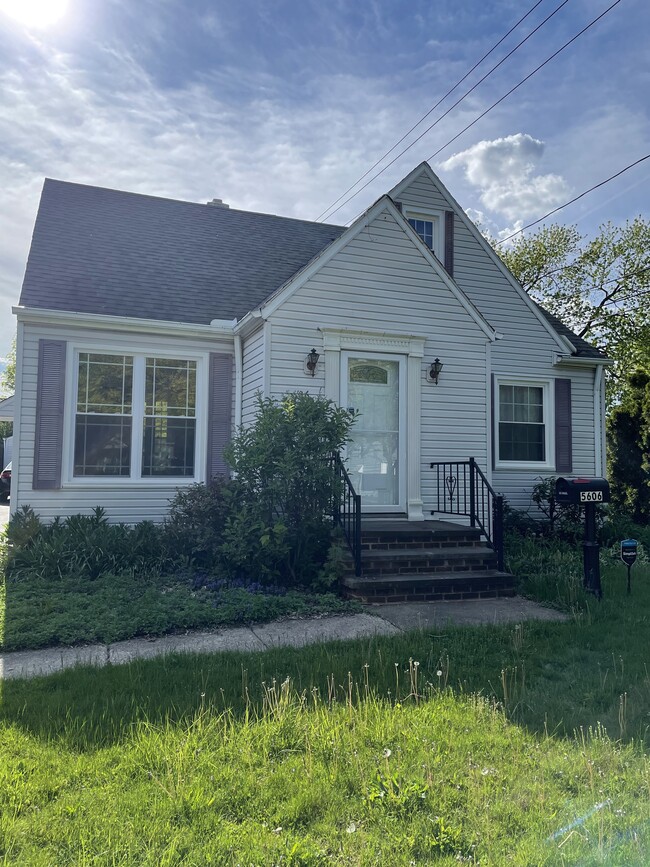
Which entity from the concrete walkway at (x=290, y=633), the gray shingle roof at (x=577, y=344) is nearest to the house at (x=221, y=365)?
the concrete walkway at (x=290, y=633)

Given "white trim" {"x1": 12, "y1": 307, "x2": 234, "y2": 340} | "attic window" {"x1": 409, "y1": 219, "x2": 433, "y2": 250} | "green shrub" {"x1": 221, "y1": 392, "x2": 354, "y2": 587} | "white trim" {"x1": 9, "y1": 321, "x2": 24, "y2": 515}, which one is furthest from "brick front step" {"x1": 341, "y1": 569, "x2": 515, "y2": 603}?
"attic window" {"x1": 409, "y1": 219, "x2": 433, "y2": 250}

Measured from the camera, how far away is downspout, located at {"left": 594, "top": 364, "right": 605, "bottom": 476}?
1199 cm

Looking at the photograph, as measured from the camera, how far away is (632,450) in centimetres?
1373

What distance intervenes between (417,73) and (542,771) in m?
11.2

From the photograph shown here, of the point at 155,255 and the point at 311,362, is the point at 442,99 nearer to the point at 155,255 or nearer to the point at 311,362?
the point at 155,255

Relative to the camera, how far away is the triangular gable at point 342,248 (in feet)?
27.3

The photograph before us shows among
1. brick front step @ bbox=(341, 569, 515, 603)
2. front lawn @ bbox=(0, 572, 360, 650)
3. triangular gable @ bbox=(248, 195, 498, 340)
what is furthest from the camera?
triangular gable @ bbox=(248, 195, 498, 340)

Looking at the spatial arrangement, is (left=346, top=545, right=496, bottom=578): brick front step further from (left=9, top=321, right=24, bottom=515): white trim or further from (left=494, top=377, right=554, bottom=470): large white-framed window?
(left=9, top=321, right=24, bottom=515): white trim

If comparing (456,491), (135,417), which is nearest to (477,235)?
(456,491)

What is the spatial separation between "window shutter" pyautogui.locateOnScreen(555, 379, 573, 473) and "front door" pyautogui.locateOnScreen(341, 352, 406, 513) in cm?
433

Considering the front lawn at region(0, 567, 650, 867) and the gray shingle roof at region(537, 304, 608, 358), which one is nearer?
the front lawn at region(0, 567, 650, 867)

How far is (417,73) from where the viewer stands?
10.7m

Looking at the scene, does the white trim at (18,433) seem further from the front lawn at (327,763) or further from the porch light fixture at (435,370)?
the porch light fixture at (435,370)

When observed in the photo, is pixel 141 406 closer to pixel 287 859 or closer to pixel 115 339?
pixel 115 339
